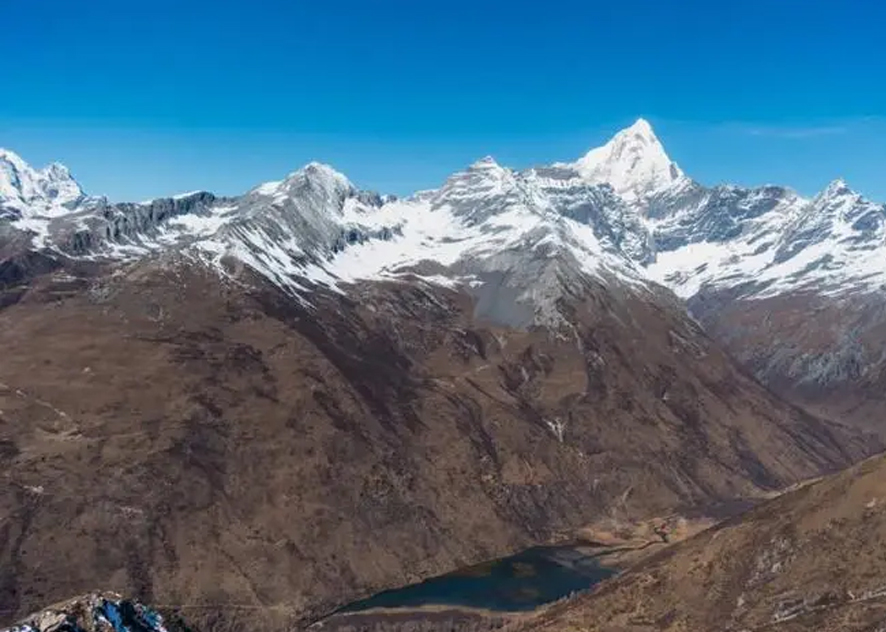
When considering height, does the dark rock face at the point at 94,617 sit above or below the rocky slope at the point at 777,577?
above

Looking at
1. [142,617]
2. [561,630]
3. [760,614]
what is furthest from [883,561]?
[142,617]

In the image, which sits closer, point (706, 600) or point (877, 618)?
point (877, 618)

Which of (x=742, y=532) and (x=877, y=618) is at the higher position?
(x=742, y=532)

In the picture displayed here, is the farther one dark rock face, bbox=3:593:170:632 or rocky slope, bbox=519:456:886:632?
rocky slope, bbox=519:456:886:632

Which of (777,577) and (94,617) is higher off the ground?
(94,617)

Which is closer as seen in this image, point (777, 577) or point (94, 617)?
point (94, 617)

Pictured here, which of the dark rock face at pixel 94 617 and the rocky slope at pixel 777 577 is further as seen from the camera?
the rocky slope at pixel 777 577

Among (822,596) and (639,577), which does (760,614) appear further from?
(639,577)

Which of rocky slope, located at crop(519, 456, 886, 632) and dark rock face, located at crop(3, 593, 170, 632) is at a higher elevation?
dark rock face, located at crop(3, 593, 170, 632)
